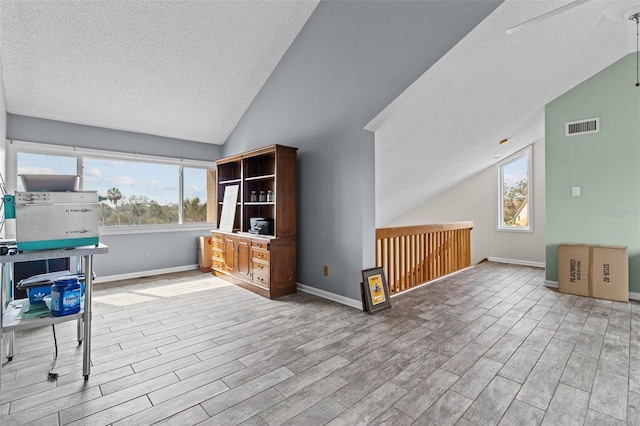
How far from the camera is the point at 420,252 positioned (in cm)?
456

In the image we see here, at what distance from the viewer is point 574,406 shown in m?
1.82

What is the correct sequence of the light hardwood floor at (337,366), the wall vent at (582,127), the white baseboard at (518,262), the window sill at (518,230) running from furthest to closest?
the window sill at (518,230) < the white baseboard at (518,262) < the wall vent at (582,127) < the light hardwood floor at (337,366)

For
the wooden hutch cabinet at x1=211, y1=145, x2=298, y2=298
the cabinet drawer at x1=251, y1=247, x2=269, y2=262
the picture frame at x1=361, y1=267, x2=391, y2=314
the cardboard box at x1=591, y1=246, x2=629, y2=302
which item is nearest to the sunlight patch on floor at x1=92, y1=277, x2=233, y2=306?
the wooden hutch cabinet at x1=211, y1=145, x2=298, y2=298

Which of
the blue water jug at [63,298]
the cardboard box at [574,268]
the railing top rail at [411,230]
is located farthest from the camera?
the cardboard box at [574,268]

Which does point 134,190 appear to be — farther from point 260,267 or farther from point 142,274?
point 260,267

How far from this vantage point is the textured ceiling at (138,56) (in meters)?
3.32

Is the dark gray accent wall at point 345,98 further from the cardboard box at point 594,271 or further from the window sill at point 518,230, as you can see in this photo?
the window sill at point 518,230

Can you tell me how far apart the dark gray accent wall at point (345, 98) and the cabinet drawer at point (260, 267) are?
1.73 feet

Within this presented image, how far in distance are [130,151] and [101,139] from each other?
16.6 inches

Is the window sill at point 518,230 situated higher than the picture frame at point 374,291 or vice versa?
the window sill at point 518,230

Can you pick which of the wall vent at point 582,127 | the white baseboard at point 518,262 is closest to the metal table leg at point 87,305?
the wall vent at point 582,127

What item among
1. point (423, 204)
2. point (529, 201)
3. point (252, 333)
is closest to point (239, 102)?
point (252, 333)

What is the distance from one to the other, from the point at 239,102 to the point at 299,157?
5.90ft

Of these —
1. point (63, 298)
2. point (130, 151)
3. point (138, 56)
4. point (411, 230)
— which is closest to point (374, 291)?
point (411, 230)
